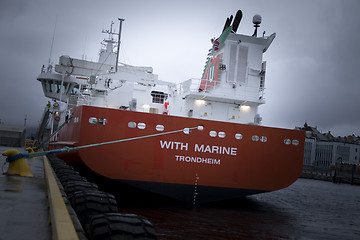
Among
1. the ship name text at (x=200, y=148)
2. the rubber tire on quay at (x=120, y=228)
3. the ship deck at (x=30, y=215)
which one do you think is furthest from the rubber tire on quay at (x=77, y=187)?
the ship name text at (x=200, y=148)

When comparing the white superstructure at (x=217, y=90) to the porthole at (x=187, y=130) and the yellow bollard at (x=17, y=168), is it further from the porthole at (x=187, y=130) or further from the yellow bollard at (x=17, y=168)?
the yellow bollard at (x=17, y=168)

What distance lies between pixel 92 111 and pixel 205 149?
3516 millimetres

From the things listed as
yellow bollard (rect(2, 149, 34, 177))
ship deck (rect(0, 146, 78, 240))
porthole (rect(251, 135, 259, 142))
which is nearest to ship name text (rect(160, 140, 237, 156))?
porthole (rect(251, 135, 259, 142))

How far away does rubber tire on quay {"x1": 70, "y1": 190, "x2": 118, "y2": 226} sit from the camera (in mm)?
4488

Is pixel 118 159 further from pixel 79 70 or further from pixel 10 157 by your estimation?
pixel 79 70

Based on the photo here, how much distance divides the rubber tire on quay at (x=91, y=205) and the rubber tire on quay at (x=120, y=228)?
997mm

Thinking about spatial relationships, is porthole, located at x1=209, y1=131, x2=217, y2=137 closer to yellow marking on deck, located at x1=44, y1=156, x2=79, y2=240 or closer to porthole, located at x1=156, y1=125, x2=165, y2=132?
porthole, located at x1=156, y1=125, x2=165, y2=132

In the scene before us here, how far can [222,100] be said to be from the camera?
12227mm

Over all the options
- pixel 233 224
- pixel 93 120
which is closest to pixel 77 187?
pixel 93 120

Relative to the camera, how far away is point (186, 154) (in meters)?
10.3

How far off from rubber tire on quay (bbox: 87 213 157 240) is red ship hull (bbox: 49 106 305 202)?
21.3 ft

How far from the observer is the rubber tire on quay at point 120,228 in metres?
3.29

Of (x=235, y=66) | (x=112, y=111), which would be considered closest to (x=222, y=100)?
A: (x=235, y=66)

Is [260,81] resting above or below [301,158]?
above
